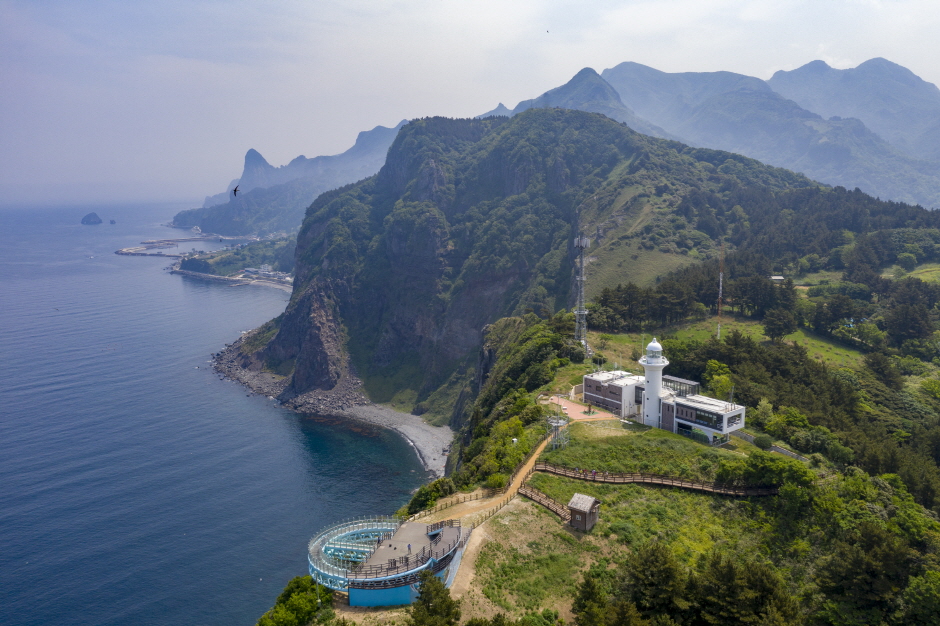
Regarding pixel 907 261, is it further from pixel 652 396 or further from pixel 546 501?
pixel 546 501

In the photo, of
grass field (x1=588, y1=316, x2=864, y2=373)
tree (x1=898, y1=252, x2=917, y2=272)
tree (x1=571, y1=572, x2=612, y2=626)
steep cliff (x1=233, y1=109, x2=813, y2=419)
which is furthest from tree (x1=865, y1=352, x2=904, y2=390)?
steep cliff (x1=233, y1=109, x2=813, y2=419)

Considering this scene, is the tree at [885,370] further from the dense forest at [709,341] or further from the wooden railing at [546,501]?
the wooden railing at [546,501]

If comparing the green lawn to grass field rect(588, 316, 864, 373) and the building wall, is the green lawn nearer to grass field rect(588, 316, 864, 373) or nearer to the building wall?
grass field rect(588, 316, 864, 373)

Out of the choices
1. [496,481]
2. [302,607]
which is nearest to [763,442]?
[496,481]

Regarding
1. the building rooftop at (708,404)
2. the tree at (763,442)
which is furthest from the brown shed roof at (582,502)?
the tree at (763,442)

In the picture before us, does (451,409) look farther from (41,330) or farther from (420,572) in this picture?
(41,330)

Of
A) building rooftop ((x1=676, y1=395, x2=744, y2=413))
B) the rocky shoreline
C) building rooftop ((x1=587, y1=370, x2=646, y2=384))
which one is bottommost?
the rocky shoreline
